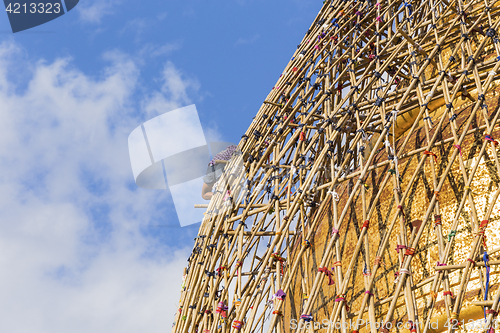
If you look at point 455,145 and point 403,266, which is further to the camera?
point 455,145

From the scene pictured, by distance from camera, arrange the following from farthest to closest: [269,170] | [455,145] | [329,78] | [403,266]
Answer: [329,78] → [269,170] → [455,145] → [403,266]

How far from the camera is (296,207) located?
6.80 m

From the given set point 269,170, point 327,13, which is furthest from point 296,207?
point 327,13

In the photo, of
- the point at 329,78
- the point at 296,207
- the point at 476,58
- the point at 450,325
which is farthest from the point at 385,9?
the point at 450,325

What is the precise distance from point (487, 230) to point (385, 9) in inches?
192

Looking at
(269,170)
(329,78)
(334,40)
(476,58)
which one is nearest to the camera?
(476,58)

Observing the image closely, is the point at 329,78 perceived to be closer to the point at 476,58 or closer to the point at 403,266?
the point at 476,58

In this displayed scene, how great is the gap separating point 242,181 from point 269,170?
1.77ft

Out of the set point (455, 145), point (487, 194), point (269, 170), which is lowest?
point (487, 194)

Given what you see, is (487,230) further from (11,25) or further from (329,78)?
(11,25)

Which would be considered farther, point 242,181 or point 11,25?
point 11,25

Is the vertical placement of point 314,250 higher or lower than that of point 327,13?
lower

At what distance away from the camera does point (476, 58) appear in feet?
22.0

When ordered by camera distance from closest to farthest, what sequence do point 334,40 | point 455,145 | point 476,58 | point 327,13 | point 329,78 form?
point 455,145 < point 476,58 < point 329,78 < point 334,40 < point 327,13
